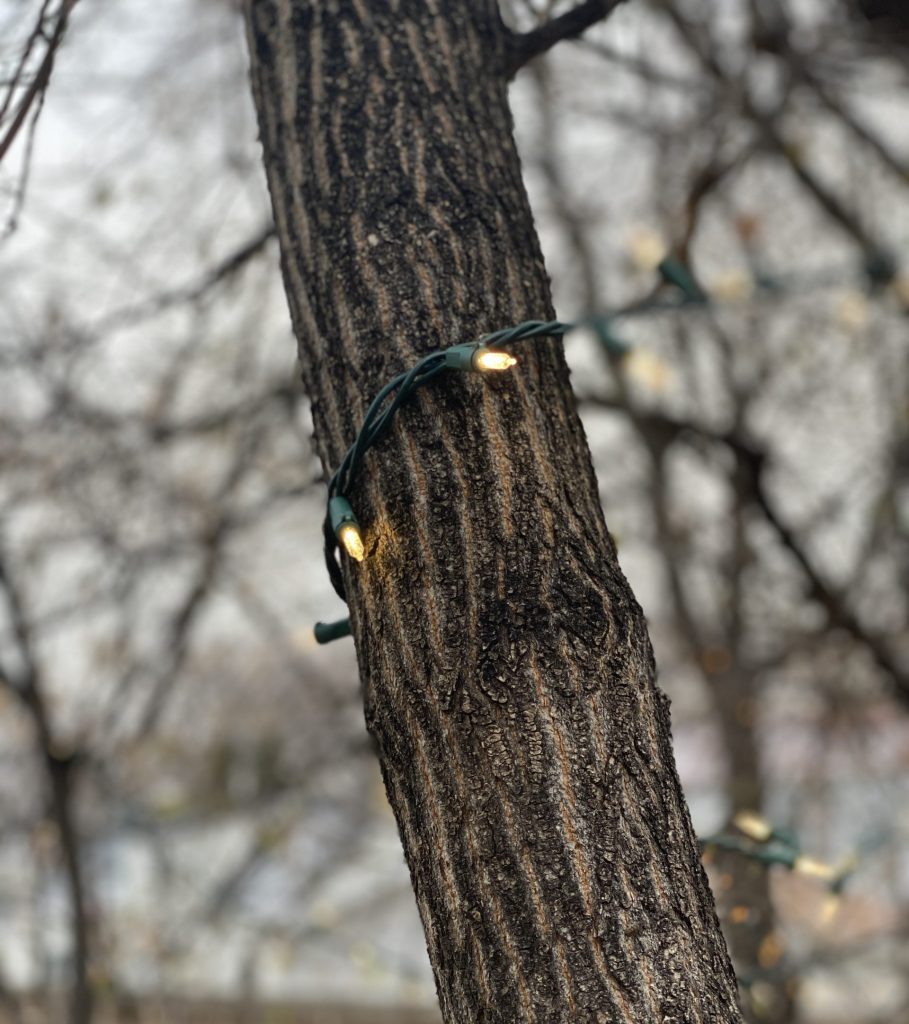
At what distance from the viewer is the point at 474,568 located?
49.9 inches

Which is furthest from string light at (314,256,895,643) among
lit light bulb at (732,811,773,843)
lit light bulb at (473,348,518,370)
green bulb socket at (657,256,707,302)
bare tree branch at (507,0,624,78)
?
lit light bulb at (732,811,773,843)

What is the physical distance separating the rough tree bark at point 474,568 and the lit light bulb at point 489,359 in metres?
0.07

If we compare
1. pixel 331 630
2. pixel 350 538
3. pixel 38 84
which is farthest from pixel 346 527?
pixel 38 84

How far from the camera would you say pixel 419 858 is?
47.8 inches

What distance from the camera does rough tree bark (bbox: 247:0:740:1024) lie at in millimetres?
1121

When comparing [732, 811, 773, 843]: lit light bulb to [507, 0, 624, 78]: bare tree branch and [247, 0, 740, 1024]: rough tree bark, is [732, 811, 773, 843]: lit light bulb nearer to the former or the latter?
[247, 0, 740, 1024]: rough tree bark

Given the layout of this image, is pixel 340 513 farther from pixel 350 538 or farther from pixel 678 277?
pixel 678 277

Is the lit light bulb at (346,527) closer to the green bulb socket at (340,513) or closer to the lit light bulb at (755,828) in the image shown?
the green bulb socket at (340,513)

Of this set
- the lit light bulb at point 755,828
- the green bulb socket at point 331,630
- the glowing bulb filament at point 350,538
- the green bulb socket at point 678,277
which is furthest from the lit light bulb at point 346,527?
the lit light bulb at point 755,828

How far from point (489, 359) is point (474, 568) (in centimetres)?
25

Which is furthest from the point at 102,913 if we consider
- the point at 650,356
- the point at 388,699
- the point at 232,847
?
the point at 388,699

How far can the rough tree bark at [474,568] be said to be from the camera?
1121 mm

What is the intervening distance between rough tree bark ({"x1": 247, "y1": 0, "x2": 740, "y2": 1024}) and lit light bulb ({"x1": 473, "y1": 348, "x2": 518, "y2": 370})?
0.07 metres

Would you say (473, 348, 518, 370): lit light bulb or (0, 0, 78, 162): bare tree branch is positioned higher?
(0, 0, 78, 162): bare tree branch
